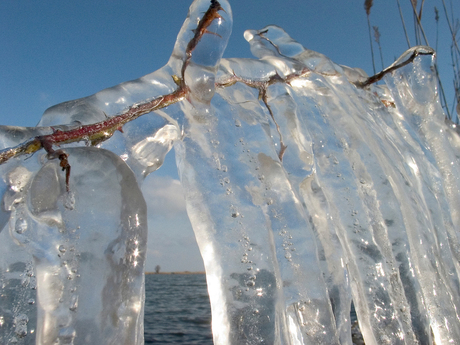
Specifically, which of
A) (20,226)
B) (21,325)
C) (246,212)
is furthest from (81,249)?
(246,212)

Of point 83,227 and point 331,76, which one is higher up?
point 331,76

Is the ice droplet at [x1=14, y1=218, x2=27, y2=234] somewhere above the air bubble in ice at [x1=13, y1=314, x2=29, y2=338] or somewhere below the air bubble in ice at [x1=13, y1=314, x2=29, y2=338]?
above

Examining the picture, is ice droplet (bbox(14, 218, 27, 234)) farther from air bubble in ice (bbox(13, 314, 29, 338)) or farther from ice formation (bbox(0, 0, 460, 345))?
air bubble in ice (bbox(13, 314, 29, 338))

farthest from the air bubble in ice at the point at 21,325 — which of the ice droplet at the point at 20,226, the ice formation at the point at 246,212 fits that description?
the ice droplet at the point at 20,226

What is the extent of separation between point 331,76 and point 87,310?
1680 mm

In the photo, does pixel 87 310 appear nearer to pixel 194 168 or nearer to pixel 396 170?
pixel 194 168

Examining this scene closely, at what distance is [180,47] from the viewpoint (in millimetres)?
1211

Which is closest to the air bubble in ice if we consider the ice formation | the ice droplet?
the ice formation

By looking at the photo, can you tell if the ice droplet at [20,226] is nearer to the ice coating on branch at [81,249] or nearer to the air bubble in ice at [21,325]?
the ice coating on branch at [81,249]

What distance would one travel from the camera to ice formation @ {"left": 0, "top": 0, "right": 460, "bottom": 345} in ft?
2.84

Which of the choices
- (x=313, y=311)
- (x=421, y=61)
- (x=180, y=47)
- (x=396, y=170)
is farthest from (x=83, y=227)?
(x=421, y=61)

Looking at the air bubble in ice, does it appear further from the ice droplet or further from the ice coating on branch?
the ice droplet

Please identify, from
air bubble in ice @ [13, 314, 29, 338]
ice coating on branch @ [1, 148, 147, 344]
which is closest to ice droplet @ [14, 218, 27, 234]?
ice coating on branch @ [1, 148, 147, 344]

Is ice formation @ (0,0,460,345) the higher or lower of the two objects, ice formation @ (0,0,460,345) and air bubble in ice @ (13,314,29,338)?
the higher
